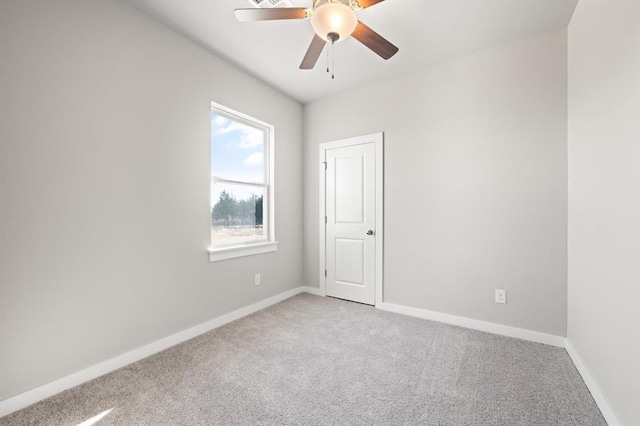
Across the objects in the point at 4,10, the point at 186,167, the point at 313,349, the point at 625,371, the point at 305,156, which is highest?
the point at 4,10

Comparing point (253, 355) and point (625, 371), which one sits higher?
point (625, 371)

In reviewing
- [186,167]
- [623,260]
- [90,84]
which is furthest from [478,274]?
[90,84]

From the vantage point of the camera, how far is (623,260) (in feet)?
4.73

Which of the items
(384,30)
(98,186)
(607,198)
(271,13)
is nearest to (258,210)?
(98,186)

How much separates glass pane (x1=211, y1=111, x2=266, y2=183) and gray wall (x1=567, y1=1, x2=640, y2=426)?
2.99m

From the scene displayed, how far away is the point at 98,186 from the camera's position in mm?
1991

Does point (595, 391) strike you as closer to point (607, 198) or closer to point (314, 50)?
point (607, 198)

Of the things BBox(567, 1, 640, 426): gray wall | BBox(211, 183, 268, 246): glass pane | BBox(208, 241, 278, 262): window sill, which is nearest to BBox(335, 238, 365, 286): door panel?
BBox(208, 241, 278, 262): window sill

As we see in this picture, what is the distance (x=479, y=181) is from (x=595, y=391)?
1747 millimetres

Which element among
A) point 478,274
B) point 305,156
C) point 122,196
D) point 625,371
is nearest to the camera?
point 625,371

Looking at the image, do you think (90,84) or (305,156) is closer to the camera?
(90,84)

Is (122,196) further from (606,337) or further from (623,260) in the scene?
(606,337)

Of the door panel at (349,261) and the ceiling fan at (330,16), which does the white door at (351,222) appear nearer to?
the door panel at (349,261)

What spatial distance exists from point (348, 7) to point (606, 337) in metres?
2.37
